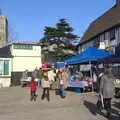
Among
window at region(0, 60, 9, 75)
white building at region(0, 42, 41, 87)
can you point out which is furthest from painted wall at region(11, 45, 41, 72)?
window at region(0, 60, 9, 75)

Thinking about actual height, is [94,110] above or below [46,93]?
below

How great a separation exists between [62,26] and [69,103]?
38.0 meters

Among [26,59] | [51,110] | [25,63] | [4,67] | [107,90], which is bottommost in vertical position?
[51,110]

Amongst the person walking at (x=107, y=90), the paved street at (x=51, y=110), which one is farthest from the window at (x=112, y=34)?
the person walking at (x=107, y=90)

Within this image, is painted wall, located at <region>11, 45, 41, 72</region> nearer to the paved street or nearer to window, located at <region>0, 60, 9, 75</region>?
window, located at <region>0, 60, 9, 75</region>

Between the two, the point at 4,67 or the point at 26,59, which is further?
the point at 26,59

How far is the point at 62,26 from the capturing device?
57.1 m

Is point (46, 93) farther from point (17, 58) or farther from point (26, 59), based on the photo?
point (26, 59)

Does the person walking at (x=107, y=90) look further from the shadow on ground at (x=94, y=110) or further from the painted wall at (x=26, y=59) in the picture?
the painted wall at (x=26, y=59)

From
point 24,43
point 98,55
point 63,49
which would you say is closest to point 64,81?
point 98,55

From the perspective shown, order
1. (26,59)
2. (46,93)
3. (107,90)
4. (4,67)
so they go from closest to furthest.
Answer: (107,90) → (46,93) → (4,67) → (26,59)

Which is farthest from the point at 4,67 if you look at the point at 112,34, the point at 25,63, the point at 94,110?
the point at 94,110

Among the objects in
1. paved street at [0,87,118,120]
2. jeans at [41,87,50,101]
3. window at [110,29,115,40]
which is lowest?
paved street at [0,87,118,120]

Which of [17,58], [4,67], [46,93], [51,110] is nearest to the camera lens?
[51,110]
